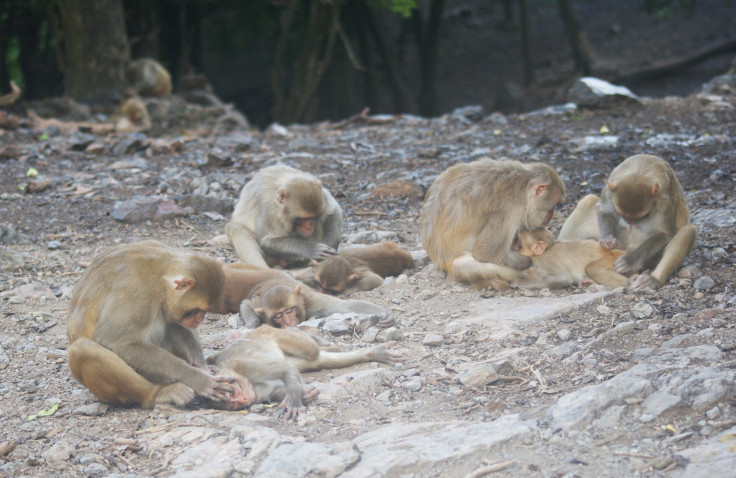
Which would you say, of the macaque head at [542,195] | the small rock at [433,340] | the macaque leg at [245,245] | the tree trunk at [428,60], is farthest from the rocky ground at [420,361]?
the tree trunk at [428,60]

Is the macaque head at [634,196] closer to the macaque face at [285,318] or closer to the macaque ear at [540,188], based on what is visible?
the macaque ear at [540,188]

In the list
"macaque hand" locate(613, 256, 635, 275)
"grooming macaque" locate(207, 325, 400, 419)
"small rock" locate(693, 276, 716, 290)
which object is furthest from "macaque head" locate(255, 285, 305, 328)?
"small rock" locate(693, 276, 716, 290)

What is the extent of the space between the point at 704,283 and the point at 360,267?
2.85m

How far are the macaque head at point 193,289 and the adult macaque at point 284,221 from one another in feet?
8.40

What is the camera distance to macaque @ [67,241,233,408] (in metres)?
4.64

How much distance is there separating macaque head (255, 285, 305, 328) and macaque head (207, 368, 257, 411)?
4.51 feet

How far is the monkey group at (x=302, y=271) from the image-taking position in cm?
471

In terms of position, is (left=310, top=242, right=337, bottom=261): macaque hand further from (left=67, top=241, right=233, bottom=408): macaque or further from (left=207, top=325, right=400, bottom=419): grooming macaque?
(left=67, top=241, right=233, bottom=408): macaque

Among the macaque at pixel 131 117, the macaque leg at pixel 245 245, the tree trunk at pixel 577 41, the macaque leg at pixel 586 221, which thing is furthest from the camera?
the tree trunk at pixel 577 41

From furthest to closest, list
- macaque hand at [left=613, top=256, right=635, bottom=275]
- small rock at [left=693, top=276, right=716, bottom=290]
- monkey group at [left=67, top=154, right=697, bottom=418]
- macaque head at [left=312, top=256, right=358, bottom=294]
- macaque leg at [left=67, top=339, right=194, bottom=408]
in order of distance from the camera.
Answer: macaque head at [left=312, top=256, right=358, bottom=294] → macaque hand at [left=613, top=256, right=635, bottom=275] → small rock at [left=693, top=276, right=716, bottom=290] → monkey group at [left=67, top=154, right=697, bottom=418] → macaque leg at [left=67, top=339, right=194, bottom=408]

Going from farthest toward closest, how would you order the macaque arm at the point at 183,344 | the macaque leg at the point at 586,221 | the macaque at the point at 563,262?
the macaque leg at the point at 586,221 → the macaque at the point at 563,262 → the macaque arm at the point at 183,344

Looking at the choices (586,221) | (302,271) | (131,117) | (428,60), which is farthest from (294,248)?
(428,60)

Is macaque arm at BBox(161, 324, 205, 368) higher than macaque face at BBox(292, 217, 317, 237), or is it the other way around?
macaque face at BBox(292, 217, 317, 237)

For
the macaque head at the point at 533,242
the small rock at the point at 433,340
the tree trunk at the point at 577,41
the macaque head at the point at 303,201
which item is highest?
the tree trunk at the point at 577,41
